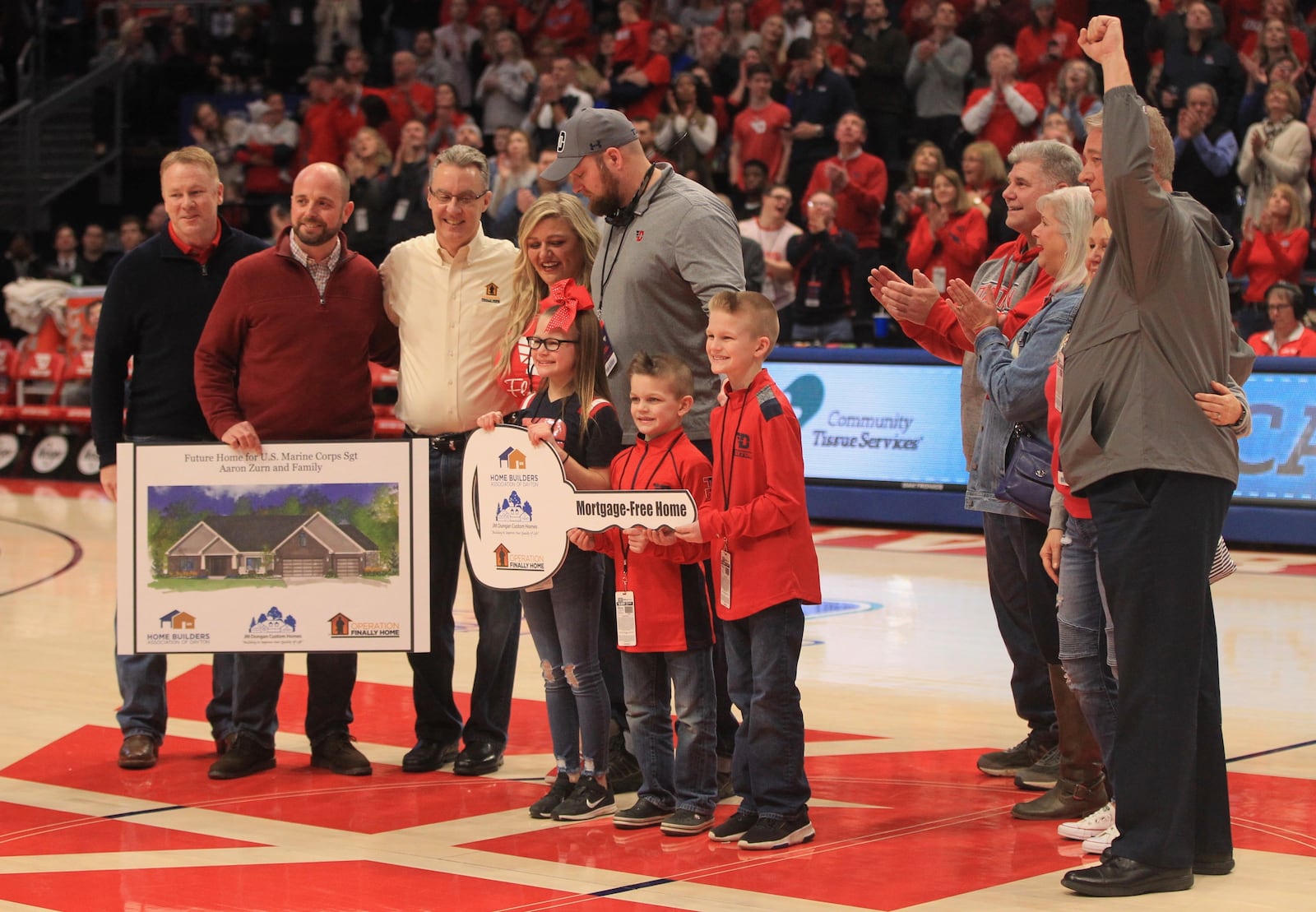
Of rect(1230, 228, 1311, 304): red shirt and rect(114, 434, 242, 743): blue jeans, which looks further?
rect(1230, 228, 1311, 304): red shirt

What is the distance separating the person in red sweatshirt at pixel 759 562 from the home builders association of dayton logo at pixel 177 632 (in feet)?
6.03

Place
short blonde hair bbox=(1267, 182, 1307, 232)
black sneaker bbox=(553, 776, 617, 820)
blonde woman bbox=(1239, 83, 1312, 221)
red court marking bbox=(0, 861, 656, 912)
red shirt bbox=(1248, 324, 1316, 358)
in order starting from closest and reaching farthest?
red court marking bbox=(0, 861, 656, 912) → black sneaker bbox=(553, 776, 617, 820) → red shirt bbox=(1248, 324, 1316, 358) → short blonde hair bbox=(1267, 182, 1307, 232) → blonde woman bbox=(1239, 83, 1312, 221)

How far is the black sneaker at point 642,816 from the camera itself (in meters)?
5.04

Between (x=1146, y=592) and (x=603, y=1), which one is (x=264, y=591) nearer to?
(x=1146, y=592)

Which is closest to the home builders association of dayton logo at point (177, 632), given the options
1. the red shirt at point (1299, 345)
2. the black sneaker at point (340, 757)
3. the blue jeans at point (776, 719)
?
the black sneaker at point (340, 757)

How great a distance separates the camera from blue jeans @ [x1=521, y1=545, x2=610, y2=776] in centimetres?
525

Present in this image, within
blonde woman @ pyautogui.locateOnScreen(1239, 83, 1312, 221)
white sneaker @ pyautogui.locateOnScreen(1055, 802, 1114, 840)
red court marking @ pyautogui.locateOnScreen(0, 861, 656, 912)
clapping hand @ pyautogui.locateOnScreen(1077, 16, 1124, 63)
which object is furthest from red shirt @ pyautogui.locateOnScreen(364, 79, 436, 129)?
clapping hand @ pyautogui.locateOnScreen(1077, 16, 1124, 63)

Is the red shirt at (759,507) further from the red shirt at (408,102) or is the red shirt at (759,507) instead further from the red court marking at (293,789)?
the red shirt at (408,102)

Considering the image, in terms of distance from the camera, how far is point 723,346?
4883 millimetres

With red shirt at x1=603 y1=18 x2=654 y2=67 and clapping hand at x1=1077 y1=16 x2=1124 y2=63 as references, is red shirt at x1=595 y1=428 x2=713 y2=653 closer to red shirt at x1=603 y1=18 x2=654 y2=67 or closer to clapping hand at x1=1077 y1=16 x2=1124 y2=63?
clapping hand at x1=1077 y1=16 x2=1124 y2=63

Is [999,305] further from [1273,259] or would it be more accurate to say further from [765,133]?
[765,133]

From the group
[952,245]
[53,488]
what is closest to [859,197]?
[952,245]

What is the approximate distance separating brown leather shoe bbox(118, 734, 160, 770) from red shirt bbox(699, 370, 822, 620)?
89.0 inches

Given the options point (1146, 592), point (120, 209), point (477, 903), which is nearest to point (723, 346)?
point (1146, 592)
